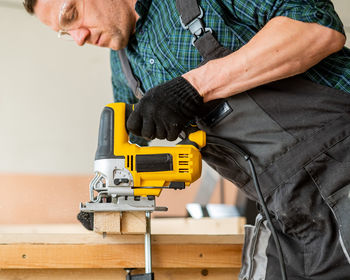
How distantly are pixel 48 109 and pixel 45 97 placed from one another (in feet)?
0.32

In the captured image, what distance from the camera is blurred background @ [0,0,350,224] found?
3.11 m

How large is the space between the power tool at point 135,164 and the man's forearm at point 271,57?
0.16 m

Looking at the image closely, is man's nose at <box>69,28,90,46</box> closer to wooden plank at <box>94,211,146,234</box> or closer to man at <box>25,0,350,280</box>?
man at <box>25,0,350,280</box>

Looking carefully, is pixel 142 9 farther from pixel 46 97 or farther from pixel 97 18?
pixel 46 97

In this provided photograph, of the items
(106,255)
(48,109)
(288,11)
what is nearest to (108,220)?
(106,255)

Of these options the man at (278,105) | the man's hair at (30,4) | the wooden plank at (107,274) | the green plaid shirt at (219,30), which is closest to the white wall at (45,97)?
the man's hair at (30,4)

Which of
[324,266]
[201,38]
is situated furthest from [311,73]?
[324,266]

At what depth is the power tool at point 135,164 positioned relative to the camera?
107cm

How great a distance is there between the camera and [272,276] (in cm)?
113

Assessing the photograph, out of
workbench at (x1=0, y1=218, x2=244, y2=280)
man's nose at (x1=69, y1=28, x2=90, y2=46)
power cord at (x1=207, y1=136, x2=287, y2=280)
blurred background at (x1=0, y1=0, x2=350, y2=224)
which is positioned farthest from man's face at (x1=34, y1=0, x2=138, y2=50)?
blurred background at (x1=0, y1=0, x2=350, y2=224)

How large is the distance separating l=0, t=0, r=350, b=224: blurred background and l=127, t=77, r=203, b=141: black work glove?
2.00 meters

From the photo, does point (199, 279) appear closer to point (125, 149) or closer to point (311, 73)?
point (125, 149)

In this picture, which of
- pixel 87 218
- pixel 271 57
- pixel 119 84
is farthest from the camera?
pixel 119 84

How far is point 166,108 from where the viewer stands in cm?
103
